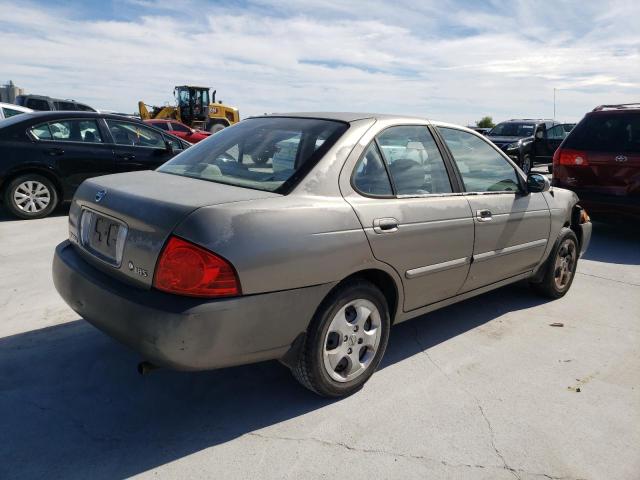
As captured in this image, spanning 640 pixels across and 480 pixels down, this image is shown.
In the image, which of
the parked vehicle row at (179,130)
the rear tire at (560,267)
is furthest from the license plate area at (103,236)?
the parked vehicle row at (179,130)

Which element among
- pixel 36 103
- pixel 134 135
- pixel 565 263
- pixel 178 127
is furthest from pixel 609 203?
pixel 36 103

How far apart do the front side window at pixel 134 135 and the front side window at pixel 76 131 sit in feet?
0.79

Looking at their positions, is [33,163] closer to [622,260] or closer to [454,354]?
[454,354]

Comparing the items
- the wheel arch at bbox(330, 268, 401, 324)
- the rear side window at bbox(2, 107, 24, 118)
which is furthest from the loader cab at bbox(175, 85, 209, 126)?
the wheel arch at bbox(330, 268, 401, 324)

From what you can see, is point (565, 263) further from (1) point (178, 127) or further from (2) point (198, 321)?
(1) point (178, 127)

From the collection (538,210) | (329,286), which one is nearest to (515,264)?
(538,210)

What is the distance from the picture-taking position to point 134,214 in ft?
8.35

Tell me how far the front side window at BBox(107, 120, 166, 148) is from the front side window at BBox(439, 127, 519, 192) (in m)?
5.59

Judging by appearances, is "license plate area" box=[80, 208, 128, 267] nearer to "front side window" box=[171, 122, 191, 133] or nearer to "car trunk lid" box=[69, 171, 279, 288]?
"car trunk lid" box=[69, 171, 279, 288]

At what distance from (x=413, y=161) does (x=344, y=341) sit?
48.4 inches

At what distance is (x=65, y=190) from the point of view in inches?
291

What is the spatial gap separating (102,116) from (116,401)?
593 cm

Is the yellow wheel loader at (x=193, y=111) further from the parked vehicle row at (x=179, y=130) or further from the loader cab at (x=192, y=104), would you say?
the parked vehicle row at (x=179, y=130)

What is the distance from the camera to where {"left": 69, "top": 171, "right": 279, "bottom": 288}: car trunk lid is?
2428mm
